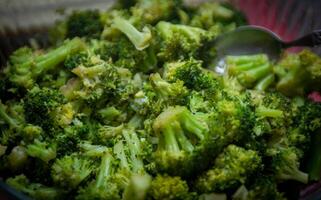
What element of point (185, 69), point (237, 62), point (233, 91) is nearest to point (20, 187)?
point (185, 69)

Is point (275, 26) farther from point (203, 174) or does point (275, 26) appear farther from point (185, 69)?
point (203, 174)

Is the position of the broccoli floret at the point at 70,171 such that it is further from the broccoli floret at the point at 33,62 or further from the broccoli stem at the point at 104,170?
the broccoli floret at the point at 33,62

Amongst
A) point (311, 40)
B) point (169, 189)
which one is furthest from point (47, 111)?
point (311, 40)

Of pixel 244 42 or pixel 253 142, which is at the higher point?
pixel 244 42

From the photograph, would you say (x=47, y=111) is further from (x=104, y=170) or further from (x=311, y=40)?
(x=311, y=40)

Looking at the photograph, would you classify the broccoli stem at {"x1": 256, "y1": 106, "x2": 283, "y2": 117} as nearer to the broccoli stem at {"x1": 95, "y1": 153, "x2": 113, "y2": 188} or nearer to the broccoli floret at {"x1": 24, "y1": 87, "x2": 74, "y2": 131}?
the broccoli stem at {"x1": 95, "y1": 153, "x2": 113, "y2": 188}

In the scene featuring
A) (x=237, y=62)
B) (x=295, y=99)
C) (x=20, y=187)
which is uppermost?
(x=237, y=62)

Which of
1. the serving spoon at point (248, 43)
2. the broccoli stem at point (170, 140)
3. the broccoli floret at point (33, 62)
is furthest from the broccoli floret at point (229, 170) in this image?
the broccoli floret at point (33, 62)
